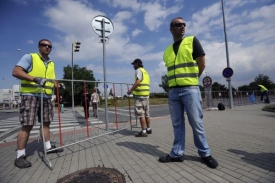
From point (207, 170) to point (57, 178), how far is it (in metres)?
2.13

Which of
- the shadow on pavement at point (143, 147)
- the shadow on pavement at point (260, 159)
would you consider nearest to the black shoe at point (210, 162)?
the shadow on pavement at point (260, 159)

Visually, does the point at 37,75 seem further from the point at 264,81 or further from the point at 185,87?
the point at 264,81

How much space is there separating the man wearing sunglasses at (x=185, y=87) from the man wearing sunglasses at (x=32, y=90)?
7.25 feet

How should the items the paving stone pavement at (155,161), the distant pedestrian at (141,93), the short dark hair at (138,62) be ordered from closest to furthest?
the paving stone pavement at (155,161)
the distant pedestrian at (141,93)
the short dark hair at (138,62)

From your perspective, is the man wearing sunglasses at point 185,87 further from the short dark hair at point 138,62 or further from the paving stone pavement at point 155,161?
the short dark hair at point 138,62

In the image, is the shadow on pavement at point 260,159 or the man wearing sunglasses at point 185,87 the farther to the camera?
the man wearing sunglasses at point 185,87

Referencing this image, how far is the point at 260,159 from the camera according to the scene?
116 inches

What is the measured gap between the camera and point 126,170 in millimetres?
2844

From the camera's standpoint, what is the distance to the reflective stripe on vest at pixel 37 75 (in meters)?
3.37

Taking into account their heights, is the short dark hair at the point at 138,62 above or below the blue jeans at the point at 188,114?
above

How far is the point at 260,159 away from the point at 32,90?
3991 millimetres

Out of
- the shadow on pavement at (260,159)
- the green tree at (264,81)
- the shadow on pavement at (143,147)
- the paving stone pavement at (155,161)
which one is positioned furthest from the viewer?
the green tree at (264,81)

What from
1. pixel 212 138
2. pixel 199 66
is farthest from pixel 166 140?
pixel 199 66

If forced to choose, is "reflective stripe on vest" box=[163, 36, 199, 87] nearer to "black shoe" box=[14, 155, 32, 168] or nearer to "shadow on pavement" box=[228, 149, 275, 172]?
"shadow on pavement" box=[228, 149, 275, 172]
